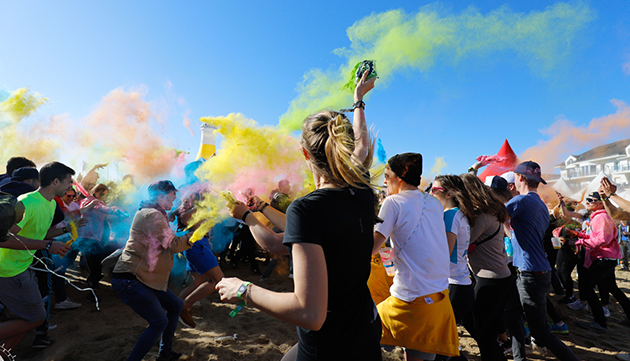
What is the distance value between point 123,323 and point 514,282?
5294 mm

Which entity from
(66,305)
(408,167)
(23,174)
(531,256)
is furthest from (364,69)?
(66,305)

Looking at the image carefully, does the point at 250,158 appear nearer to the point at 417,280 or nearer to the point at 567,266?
the point at 417,280

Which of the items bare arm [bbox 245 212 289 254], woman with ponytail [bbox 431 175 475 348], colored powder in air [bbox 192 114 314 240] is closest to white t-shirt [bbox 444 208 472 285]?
woman with ponytail [bbox 431 175 475 348]

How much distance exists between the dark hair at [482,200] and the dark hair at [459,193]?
0.08m

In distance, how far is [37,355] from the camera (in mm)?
3650

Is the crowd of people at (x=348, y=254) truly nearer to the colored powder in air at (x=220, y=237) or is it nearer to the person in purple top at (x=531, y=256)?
the person in purple top at (x=531, y=256)

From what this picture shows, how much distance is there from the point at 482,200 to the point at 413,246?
136cm

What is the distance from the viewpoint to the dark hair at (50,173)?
131 inches

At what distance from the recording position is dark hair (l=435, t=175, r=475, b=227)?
10.1 ft

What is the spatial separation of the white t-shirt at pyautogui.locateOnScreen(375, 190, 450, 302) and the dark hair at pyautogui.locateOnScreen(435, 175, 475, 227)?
2.69 ft

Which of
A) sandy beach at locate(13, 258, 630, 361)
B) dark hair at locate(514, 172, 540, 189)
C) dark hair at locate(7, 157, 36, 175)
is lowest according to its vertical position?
sandy beach at locate(13, 258, 630, 361)

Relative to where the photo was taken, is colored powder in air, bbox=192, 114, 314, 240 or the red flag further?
the red flag

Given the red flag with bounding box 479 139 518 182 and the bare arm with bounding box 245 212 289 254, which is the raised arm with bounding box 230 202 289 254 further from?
the red flag with bounding box 479 139 518 182

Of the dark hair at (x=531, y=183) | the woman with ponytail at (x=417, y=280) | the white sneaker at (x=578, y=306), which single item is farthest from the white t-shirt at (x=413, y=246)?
the white sneaker at (x=578, y=306)
